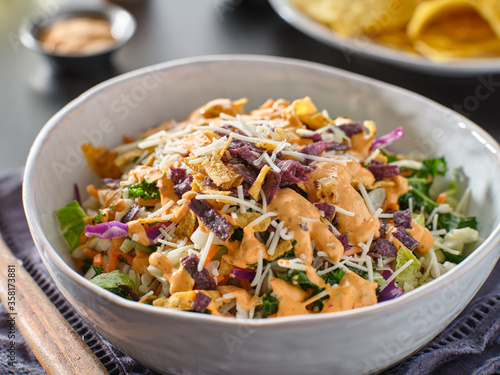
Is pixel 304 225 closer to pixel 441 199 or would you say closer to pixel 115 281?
pixel 115 281

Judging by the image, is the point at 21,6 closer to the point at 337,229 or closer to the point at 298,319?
the point at 337,229

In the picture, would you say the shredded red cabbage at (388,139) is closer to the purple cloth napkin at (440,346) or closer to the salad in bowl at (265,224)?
the salad in bowl at (265,224)

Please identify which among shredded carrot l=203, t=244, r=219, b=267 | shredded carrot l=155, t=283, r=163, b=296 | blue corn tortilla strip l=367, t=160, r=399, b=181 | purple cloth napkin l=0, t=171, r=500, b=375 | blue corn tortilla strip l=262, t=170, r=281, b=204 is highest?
blue corn tortilla strip l=262, t=170, r=281, b=204

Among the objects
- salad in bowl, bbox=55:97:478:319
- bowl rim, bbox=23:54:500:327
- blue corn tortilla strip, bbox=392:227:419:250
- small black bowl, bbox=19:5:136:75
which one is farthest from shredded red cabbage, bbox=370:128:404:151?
small black bowl, bbox=19:5:136:75

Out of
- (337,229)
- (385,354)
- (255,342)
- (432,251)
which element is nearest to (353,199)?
(337,229)

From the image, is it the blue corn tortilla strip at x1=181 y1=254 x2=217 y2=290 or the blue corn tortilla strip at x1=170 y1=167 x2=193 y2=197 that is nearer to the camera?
the blue corn tortilla strip at x1=181 y1=254 x2=217 y2=290

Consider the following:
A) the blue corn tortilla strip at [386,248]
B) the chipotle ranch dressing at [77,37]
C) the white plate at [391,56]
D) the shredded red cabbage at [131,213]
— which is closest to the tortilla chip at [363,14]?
the white plate at [391,56]

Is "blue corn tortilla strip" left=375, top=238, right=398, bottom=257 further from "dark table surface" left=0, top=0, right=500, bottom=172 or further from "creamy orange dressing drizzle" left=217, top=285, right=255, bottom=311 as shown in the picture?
"dark table surface" left=0, top=0, right=500, bottom=172
